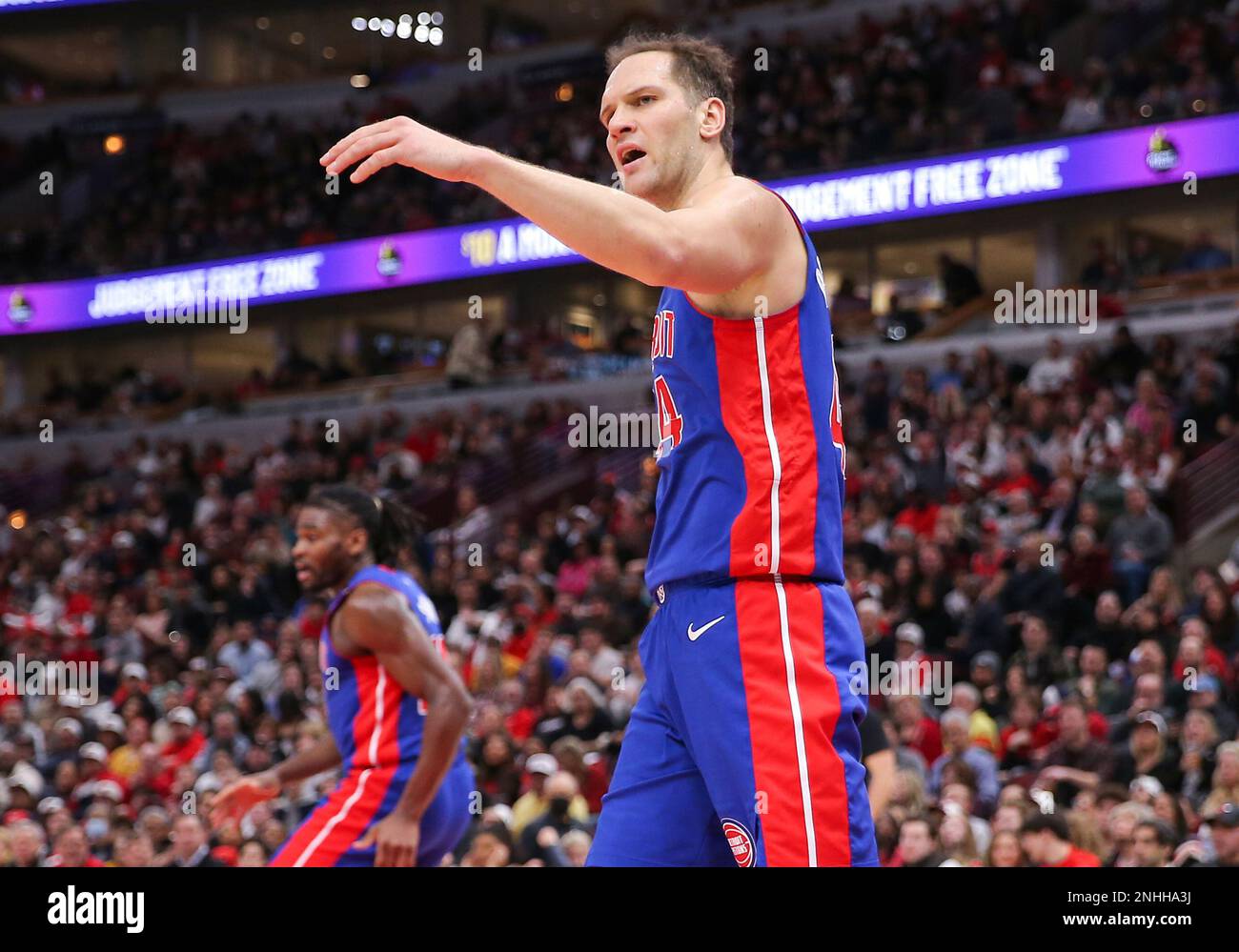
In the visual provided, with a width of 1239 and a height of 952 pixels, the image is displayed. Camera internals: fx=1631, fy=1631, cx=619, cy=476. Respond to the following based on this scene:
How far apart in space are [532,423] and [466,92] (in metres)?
8.33

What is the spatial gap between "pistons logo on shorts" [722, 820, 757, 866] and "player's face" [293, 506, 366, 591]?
2.40 meters

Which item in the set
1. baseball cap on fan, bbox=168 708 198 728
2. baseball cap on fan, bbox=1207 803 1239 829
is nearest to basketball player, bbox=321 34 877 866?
baseball cap on fan, bbox=1207 803 1239 829

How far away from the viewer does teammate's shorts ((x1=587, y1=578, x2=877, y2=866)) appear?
2980mm

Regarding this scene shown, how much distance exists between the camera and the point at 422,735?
4812mm

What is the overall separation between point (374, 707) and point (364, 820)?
336 millimetres

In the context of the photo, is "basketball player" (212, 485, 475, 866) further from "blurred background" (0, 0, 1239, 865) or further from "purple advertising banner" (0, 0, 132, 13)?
"purple advertising banner" (0, 0, 132, 13)

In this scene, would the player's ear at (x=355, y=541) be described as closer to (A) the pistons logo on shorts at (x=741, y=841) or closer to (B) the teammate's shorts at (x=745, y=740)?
(B) the teammate's shorts at (x=745, y=740)

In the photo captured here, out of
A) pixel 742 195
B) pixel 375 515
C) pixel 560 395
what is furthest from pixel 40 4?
pixel 742 195

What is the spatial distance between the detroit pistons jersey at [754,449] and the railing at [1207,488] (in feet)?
31.4

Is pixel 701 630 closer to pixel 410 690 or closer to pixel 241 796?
pixel 410 690

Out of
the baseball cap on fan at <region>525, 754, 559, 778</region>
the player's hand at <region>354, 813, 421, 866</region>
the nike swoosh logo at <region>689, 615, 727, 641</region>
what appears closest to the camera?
the nike swoosh logo at <region>689, 615, 727, 641</region>

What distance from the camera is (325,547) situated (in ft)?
16.9
